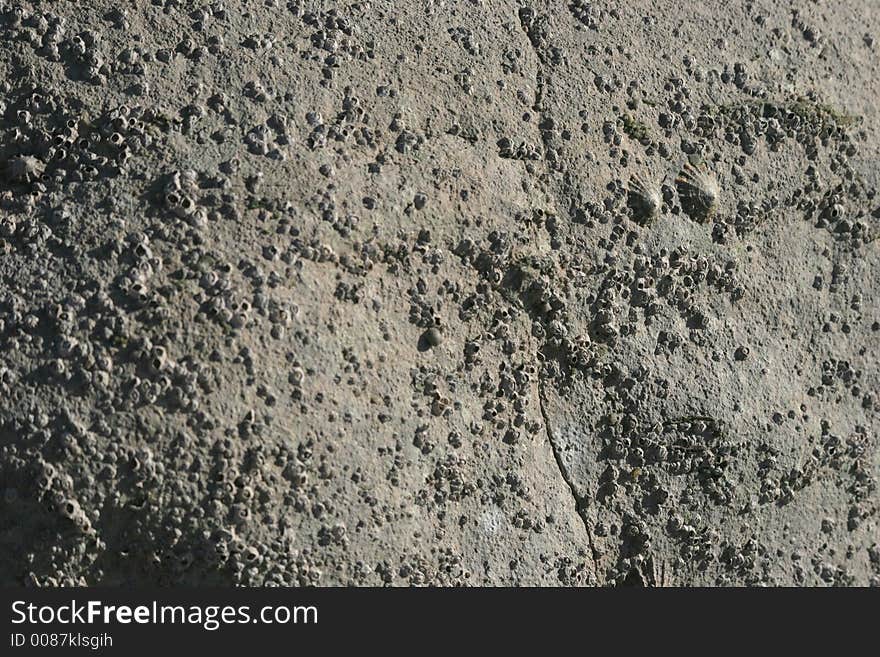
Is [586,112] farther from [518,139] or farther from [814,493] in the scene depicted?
[814,493]

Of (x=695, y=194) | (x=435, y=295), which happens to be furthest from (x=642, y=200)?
(x=435, y=295)

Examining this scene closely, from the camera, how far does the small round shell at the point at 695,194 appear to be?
2.07m

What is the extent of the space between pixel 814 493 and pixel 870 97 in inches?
30.8

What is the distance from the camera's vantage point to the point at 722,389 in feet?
6.74

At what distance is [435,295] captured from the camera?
1.88 m

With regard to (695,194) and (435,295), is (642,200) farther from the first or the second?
(435,295)

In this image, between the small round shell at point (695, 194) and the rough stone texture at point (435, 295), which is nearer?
the rough stone texture at point (435, 295)

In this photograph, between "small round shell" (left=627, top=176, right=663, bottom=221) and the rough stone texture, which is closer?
the rough stone texture

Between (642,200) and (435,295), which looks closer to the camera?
(435,295)

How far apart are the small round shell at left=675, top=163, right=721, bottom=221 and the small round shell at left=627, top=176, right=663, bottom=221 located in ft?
0.19

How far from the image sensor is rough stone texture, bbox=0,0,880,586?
5.61 feet

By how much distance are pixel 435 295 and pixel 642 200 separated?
42 centimetres

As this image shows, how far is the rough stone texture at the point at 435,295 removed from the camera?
1.71 metres

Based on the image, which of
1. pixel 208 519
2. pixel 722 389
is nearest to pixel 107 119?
pixel 208 519
